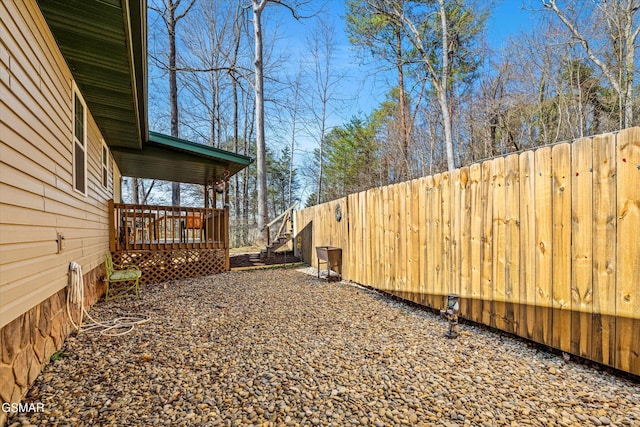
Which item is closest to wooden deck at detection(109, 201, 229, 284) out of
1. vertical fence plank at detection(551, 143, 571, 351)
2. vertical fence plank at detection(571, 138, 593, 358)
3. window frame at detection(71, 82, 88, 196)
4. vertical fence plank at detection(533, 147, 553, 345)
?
window frame at detection(71, 82, 88, 196)

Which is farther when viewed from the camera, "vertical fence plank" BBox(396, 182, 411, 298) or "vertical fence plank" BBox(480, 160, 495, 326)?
"vertical fence plank" BBox(396, 182, 411, 298)

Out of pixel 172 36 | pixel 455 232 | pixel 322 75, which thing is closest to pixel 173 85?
pixel 172 36

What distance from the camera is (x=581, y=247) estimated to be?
2.49m

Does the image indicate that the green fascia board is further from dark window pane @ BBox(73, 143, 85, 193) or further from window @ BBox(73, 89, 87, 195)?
dark window pane @ BBox(73, 143, 85, 193)

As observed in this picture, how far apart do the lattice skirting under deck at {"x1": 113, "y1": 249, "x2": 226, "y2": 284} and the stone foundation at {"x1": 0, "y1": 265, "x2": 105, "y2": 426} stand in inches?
140

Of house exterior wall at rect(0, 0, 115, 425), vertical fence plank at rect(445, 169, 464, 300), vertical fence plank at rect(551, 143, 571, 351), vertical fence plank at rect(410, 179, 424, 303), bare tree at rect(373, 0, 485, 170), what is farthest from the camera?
bare tree at rect(373, 0, 485, 170)

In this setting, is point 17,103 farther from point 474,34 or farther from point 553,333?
point 474,34

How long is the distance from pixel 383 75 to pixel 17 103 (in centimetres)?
1354

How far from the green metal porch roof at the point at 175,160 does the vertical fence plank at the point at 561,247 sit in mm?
6738

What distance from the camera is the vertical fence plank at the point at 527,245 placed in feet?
9.42

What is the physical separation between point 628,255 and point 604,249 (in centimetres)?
14

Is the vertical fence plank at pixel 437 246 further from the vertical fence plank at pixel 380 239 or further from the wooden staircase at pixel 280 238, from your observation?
the wooden staircase at pixel 280 238

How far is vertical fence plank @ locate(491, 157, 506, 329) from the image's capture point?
316 centimetres

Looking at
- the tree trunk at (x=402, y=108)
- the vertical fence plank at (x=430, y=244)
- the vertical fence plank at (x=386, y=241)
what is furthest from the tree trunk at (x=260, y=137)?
the vertical fence plank at (x=430, y=244)
